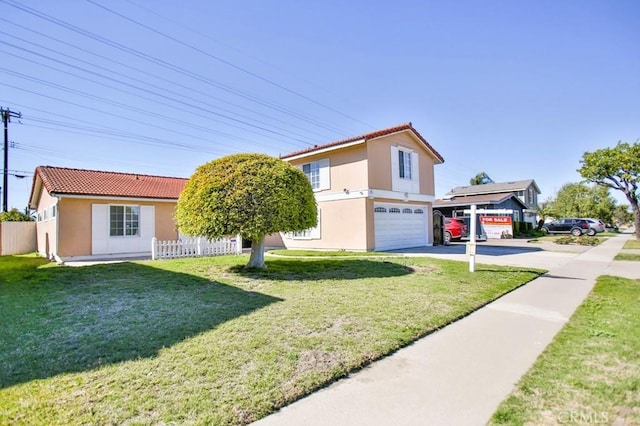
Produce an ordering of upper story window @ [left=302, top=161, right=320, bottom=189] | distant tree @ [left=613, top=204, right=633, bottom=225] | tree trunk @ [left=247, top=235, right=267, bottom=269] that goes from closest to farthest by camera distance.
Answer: tree trunk @ [left=247, top=235, right=267, bottom=269] → upper story window @ [left=302, top=161, right=320, bottom=189] → distant tree @ [left=613, top=204, right=633, bottom=225]

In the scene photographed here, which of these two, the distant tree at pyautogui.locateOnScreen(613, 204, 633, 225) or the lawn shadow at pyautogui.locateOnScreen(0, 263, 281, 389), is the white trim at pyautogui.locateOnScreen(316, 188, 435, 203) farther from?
the distant tree at pyautogui.locateOnScreen(613, 204, 633, 225)

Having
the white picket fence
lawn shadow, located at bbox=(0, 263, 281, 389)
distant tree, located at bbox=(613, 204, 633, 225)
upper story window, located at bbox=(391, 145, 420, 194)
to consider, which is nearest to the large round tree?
lawn shadow, located at bbox=(0, 263, 281, 389)

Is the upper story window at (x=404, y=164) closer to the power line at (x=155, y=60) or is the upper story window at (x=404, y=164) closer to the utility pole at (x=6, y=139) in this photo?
the power line at (x=155, y=60)

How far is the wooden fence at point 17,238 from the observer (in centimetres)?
1972

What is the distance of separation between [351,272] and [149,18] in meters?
12.8

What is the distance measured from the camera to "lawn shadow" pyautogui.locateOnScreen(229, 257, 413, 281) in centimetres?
919

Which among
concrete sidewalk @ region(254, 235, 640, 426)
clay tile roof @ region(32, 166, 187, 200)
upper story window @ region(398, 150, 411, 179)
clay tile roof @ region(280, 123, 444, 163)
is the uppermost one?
clay tile roof @ region(280, 123, 444, 163)

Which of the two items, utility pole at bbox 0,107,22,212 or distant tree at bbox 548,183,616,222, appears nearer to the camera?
utility pole at bbox 0,107,22,212

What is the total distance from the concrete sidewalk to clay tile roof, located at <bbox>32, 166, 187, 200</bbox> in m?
16.1

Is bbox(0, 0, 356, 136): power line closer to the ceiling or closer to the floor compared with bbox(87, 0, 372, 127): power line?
closer to the floor

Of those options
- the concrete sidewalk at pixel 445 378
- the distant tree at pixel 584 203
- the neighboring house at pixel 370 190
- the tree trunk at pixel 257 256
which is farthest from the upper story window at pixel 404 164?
the distant tree at pixel 584 203

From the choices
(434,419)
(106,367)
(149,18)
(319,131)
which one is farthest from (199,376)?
(319,131)

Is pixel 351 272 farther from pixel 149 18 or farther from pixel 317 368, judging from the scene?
pixel 149 18

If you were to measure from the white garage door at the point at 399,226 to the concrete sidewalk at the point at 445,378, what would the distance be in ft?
34.9
